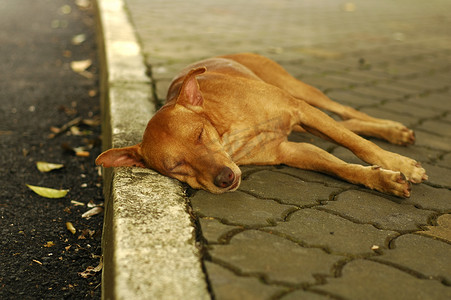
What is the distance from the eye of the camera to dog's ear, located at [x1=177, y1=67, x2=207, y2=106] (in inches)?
115

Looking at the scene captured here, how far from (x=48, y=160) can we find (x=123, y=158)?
1.53 metres

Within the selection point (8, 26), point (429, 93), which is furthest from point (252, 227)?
point (8, 26)

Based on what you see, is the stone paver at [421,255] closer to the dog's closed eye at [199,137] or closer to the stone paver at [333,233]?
the stone paver at [333,233]

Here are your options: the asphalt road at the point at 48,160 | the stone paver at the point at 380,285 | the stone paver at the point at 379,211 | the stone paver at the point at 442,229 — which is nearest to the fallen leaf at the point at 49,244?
the asphalt road at the point at 48,160

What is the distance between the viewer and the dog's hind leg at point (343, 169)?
2922 mm

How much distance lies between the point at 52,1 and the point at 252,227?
11.1 metres

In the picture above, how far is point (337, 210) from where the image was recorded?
276 centimetres

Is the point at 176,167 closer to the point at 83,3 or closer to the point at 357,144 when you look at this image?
the point at 357,144

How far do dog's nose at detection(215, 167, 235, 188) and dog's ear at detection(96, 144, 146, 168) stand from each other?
567 millimetres

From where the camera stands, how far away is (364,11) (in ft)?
36.3

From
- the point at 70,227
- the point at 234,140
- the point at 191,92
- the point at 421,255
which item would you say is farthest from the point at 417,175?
the point at 70,227

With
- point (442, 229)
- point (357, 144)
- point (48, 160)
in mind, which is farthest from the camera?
point (48, 160)

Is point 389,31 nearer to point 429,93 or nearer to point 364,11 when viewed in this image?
point 364,11

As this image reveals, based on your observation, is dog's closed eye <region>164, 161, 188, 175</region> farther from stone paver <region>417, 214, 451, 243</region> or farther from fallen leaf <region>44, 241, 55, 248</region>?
stone paver <region>417, 214, 451, 243</region>
